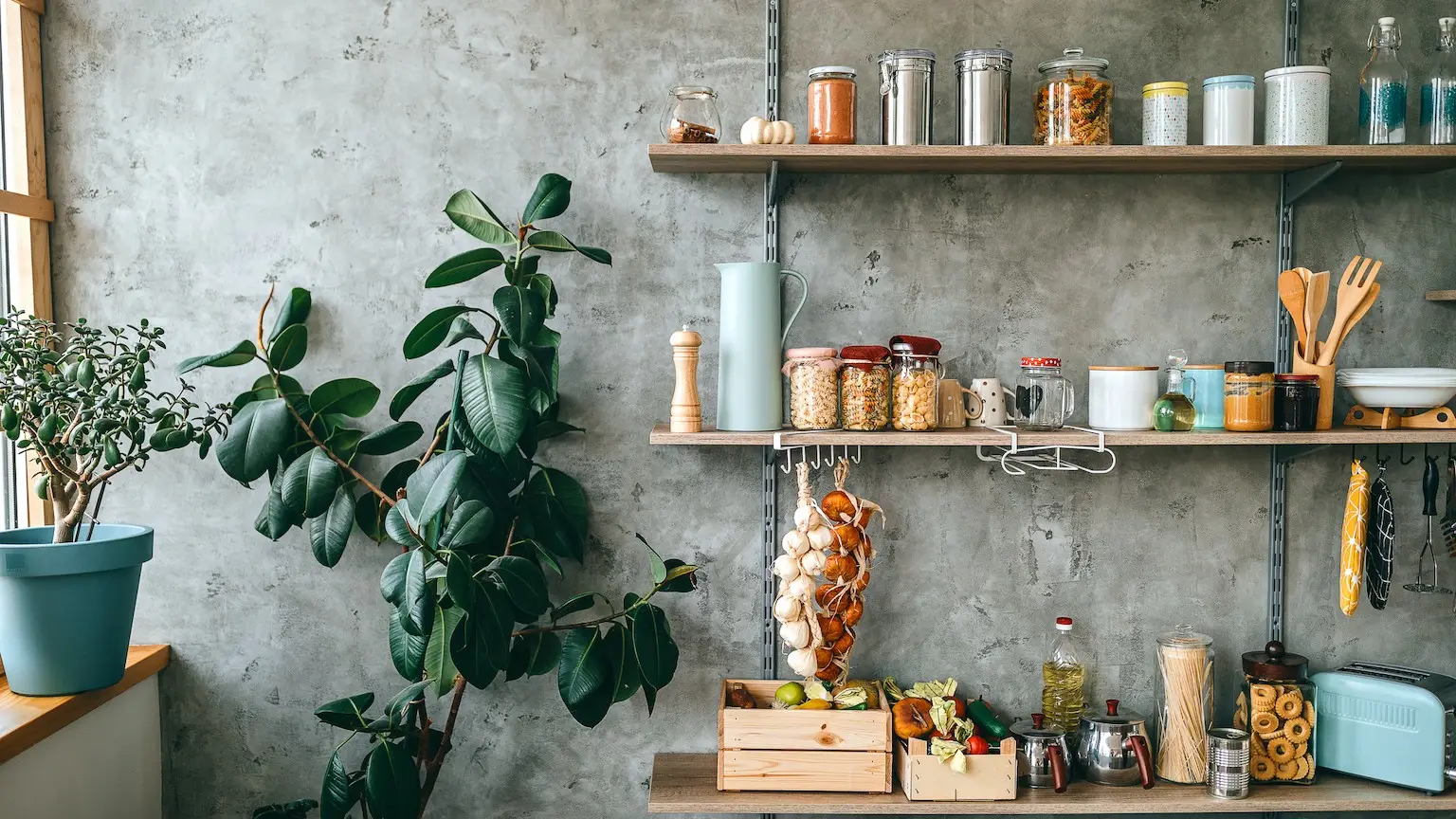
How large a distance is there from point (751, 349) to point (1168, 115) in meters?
0.94

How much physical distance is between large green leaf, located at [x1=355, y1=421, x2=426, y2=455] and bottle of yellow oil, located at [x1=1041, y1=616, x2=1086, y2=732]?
141 cm

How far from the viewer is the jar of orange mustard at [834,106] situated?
195 cm

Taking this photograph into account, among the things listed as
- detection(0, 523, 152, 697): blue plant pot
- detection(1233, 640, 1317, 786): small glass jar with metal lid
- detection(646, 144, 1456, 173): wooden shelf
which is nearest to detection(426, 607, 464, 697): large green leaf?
detection(0, 523, 152, 697): blue plant pot

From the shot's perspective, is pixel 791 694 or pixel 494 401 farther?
pixel 791 694

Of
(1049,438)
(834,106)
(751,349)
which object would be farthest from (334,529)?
(1049,438)

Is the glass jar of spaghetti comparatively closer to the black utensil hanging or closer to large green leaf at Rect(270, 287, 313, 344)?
the black utensil hanging

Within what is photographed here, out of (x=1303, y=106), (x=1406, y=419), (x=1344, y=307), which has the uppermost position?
(x=1303, y=106)

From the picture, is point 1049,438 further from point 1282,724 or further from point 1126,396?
point 1282,724

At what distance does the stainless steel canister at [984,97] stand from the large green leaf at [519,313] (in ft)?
2.89

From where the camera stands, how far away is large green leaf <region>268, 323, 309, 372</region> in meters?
2.03

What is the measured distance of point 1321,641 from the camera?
2229 mm

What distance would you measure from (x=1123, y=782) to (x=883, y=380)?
0.94 meters

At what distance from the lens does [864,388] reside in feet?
6.43

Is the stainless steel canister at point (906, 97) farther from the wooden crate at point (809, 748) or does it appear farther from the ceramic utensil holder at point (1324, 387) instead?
the wooden crate at point (809, 748)
